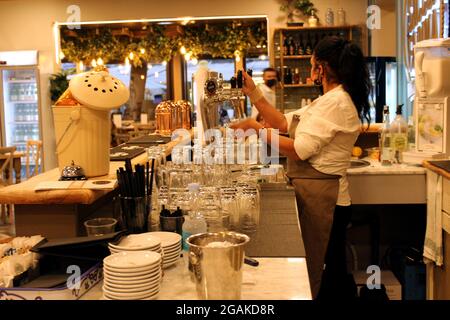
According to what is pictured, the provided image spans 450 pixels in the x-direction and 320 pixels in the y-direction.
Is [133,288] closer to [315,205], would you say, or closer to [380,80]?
[315,205]

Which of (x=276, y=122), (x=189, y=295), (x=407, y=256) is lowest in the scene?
(x=407, y=256)

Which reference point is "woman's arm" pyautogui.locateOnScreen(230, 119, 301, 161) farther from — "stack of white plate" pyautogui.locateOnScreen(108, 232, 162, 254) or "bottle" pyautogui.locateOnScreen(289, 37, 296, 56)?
"bottle" pyautogui.locateOnScreen(289, 37, 296, 56)

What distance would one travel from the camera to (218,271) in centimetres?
133

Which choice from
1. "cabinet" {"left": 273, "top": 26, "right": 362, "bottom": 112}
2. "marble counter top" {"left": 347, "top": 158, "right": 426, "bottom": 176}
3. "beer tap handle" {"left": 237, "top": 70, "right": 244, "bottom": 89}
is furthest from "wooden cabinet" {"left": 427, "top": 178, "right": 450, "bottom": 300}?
"cabinet" {"left": 273, "top": 26, "right": 362, "bottom": 112}

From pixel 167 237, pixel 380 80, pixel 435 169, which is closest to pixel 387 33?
pixel 380 80

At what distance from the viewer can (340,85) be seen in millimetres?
2941

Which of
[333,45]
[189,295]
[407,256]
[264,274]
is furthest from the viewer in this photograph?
[407,256]

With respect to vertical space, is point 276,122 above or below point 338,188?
above

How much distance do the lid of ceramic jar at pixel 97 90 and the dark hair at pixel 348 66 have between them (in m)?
1.25

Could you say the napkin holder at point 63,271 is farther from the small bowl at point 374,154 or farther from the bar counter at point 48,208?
the small bowl at point 374,154

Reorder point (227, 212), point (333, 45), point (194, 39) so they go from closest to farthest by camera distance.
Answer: point (227, 212)
point (333, 45)
point (194, 39)

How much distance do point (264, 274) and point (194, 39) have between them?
8660 mm
